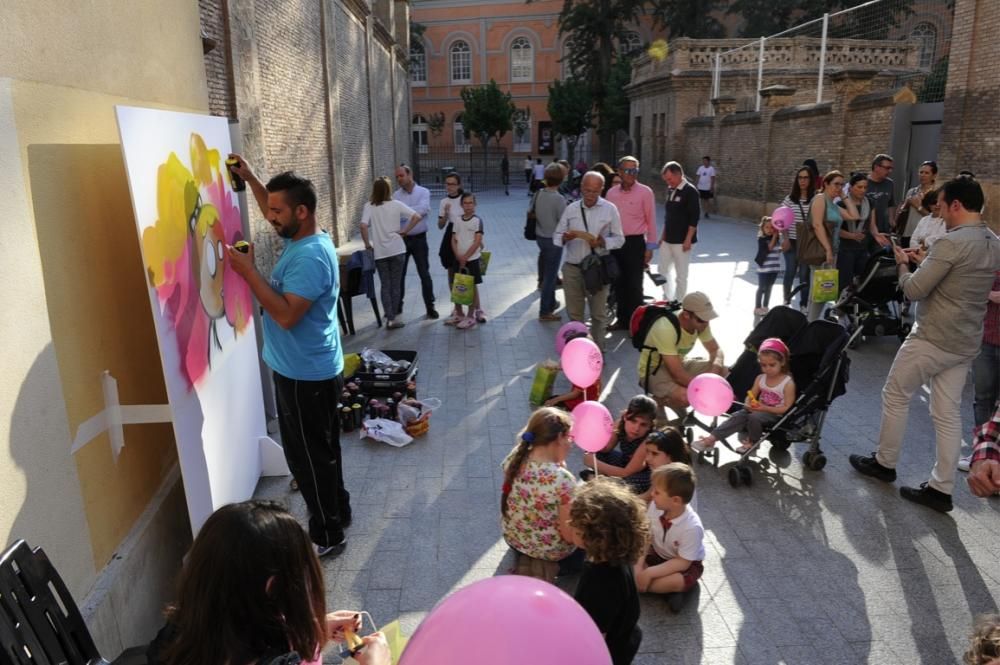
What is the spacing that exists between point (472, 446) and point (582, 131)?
37.6 meters

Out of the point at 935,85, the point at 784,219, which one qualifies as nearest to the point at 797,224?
the point at 784,219

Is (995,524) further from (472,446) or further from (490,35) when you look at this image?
(490,35)

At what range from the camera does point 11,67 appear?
2.66 m

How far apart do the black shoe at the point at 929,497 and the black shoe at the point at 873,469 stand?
0.77ft

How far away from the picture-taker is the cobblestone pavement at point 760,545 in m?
3.77

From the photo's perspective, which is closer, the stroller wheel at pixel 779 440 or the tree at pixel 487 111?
the stroller wheel at pixel 779 440

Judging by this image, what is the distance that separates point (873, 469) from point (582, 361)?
2241mm

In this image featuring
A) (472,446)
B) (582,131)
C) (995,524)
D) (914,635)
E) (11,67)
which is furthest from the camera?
(582,131)

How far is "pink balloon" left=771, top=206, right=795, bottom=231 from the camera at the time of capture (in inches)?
365

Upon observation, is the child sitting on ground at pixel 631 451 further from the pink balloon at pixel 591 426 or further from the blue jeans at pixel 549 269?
the blue jeans at pixel 549 269

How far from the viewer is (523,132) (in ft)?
169

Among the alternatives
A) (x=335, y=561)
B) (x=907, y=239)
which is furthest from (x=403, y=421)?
(x=907, y=239)

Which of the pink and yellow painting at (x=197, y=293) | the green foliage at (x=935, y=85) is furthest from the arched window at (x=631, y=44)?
the pink and yellow painting at (x=197, y=293)

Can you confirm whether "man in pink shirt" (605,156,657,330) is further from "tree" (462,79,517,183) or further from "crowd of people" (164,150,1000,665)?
"tree" (462,79,517,183)
